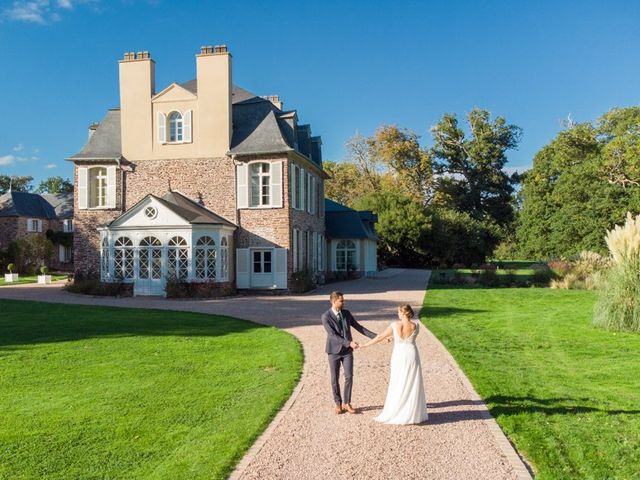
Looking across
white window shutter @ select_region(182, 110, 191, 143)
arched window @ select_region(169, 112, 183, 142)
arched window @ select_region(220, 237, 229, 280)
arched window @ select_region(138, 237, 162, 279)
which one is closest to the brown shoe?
arched window @ select_region(220, 237, 229, 280)

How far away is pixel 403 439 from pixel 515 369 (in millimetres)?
4113

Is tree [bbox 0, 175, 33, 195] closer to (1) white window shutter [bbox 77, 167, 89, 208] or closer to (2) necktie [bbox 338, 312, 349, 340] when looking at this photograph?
(1) white window shutter [bbox 77, 167, 89, 208]

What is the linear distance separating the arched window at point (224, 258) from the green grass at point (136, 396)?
30.9 feet

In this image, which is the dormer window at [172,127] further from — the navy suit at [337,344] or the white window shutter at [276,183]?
the navy suit at [337,344]

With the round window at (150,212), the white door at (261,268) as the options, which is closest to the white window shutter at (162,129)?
the round window at (150,212)

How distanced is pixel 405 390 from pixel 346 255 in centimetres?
2753

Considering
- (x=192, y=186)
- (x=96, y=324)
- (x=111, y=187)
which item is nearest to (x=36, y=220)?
(x=111, y=187)

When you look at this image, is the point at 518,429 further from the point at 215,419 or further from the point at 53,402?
the point at 53,402

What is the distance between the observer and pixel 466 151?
57.0 m

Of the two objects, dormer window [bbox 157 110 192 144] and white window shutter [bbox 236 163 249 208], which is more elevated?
dormer window [bbox 157 110 192 144]

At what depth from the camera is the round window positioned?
2255 centimetres

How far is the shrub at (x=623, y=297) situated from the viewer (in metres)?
13.2

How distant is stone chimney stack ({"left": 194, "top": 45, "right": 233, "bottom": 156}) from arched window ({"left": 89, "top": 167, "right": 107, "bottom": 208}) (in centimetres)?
477

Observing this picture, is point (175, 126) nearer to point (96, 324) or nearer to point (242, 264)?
point (242, 264)
